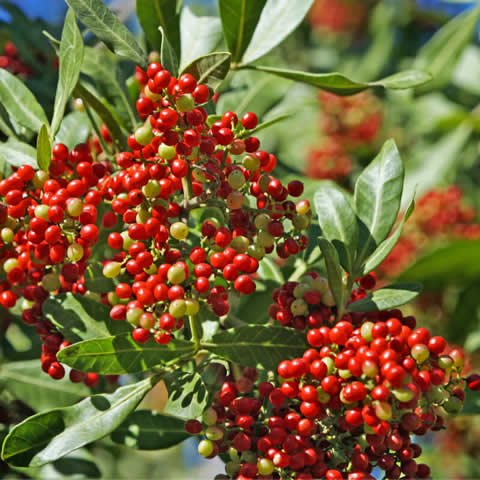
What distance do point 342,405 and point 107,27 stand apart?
90 cm

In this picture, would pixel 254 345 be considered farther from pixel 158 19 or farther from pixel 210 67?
pixel 158 19

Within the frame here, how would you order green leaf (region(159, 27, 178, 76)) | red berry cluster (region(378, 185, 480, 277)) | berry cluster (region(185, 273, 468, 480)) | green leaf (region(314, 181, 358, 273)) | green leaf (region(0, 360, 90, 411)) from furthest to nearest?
red berry cluster (region(378, 185, 480, 277)) < green leaf (region(0, 360, 90, 411)) < green leaf (region(314, 181, 358, 273)) < green leaf (region(159, 27, 178, 76)) < berry cluster (region(185, 273, 468, 480))

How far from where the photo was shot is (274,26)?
169 cm

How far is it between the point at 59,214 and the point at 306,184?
916 millimetres

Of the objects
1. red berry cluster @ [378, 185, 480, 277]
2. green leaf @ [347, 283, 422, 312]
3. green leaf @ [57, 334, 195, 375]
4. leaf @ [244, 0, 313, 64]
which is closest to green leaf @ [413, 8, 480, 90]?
red berry cluster @ [378, 185, 480, 277]

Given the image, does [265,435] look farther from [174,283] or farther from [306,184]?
[306,184]

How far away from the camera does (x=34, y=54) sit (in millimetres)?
2195

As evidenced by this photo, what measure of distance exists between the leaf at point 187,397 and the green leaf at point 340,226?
39 cm

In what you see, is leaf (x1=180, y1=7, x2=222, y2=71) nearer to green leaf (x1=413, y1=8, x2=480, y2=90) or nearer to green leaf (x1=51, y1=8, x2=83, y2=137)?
green leaf (x1=51, y1=8, x2=83, y2=137)

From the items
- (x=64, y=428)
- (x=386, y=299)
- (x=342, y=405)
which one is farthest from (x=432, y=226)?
(x=64, y=428)

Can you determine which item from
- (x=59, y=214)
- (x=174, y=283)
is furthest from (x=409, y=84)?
(x=59, y=214)

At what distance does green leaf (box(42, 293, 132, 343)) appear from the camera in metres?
1.26

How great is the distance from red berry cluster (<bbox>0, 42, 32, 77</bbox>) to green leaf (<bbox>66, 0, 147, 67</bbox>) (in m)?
0.97

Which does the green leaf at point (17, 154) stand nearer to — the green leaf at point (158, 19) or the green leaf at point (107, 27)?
the green leaf at point (107, 27)
